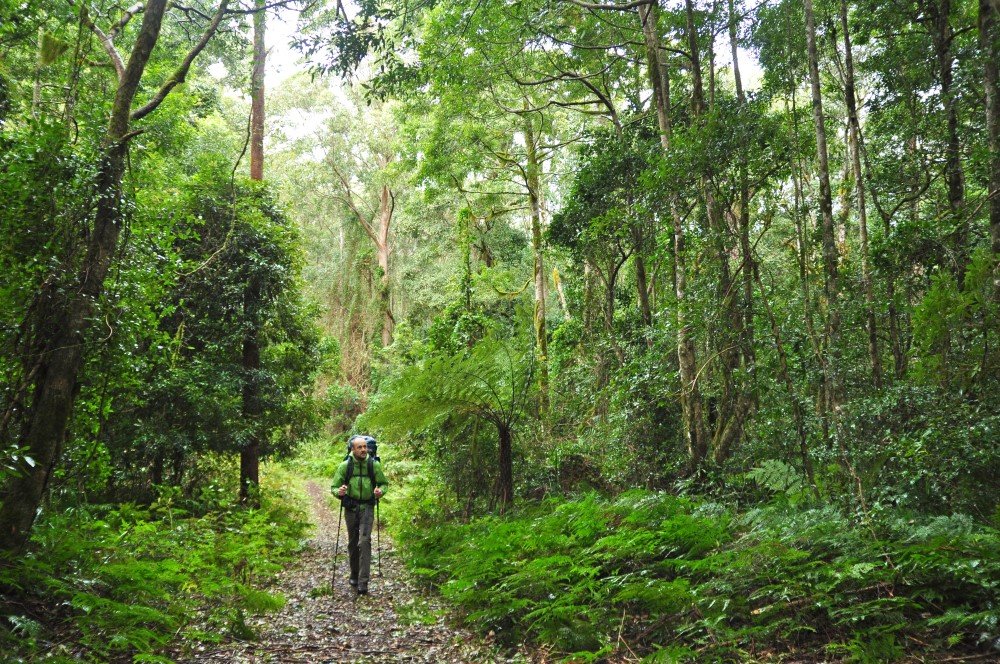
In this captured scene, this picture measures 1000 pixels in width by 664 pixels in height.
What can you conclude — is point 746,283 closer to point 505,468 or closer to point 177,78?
point 505,468

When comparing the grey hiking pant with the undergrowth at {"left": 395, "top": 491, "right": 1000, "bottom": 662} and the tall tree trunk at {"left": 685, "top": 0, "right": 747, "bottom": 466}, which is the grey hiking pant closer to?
the undergrowth at {"left": 395, "top": 491, "right": 1000, "bottom": 662}

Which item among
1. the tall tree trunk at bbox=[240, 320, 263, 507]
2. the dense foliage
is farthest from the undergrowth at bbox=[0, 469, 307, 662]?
the tall tree trunk at bbox=[240, 320, 263, 507]

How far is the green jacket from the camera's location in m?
7.44

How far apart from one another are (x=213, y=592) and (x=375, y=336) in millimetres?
22501

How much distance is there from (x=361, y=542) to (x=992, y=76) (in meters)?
8.44

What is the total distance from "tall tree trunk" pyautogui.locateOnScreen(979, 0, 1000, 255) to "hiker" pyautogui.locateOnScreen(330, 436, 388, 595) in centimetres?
708

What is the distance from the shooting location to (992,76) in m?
6.64

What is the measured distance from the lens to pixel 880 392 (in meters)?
6.24

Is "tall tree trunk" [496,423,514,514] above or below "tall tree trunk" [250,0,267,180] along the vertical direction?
below

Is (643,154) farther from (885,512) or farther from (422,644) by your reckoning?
(422,644)

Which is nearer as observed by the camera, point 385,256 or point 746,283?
point 746,283

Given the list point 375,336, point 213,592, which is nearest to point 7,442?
point 213,592

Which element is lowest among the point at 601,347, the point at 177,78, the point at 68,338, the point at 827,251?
the point at 68,338

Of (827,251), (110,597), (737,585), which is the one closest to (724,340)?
(827,251)
